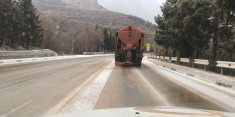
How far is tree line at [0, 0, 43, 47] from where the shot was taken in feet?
131

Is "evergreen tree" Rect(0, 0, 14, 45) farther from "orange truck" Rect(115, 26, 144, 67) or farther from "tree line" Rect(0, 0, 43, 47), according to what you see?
"orange truck" Rect(115, 26, 144, 67)

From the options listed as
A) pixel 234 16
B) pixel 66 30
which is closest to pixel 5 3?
pixel 234 16

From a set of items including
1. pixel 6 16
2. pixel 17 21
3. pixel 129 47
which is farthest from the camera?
pixel 17 21

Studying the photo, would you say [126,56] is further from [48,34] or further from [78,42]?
[78,42]

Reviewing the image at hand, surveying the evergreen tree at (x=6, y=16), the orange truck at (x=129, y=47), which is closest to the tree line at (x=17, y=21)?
the evergreen tree at (x=6, y=16)

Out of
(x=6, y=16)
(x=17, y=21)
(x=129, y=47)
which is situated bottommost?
(x=129, y=47)

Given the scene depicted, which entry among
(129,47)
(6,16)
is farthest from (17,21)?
(129,47)

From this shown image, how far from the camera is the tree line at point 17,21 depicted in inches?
1572

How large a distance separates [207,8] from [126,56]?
33.4 feet

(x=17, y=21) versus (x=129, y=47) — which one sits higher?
(x=17, y=21)

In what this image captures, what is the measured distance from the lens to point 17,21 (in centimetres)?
4362

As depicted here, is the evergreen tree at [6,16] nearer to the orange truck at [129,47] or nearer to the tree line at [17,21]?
the tree line at [17,21]

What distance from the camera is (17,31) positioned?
46.8m

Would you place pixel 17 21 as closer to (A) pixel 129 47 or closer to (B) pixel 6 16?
(B) pixel 6 16
